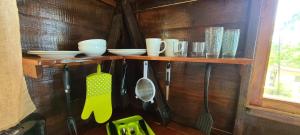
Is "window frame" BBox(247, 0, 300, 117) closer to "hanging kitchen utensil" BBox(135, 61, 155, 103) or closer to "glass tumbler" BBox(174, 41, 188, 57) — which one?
"glass tumbler" BBox(174, 41, 188, 57)

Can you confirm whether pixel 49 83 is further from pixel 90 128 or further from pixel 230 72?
pixel 230 72

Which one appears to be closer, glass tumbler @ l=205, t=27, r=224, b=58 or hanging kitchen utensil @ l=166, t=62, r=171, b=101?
glass tumbler @ l=205, t=27, r=224, b=58

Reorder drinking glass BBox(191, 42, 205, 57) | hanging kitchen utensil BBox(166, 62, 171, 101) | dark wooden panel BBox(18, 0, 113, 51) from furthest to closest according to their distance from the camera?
hanging kitchen utensil BBox(166, 62, 171, 101), drinking glass BBox(191, 42, 205, 57), dark wooden panel BBox(18, 0, 113, 51)

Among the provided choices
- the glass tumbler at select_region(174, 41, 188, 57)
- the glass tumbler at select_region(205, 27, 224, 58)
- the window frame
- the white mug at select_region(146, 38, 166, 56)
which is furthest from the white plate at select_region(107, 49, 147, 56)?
the window frame

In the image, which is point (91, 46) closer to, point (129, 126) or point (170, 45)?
point (170, 45)

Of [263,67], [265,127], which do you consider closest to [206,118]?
[265,127]

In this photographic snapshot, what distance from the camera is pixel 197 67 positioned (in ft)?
2.69

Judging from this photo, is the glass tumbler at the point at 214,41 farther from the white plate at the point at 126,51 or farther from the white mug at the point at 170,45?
the white plate at the point at 126,51

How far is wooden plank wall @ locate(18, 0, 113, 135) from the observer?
23.3 inches

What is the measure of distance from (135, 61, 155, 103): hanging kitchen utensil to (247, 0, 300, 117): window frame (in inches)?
19.7

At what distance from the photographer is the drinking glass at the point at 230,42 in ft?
2.00

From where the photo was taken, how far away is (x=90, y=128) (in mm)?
867

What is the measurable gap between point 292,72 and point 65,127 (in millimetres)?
1159

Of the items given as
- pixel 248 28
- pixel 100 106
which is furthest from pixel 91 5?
pixel 248 28
